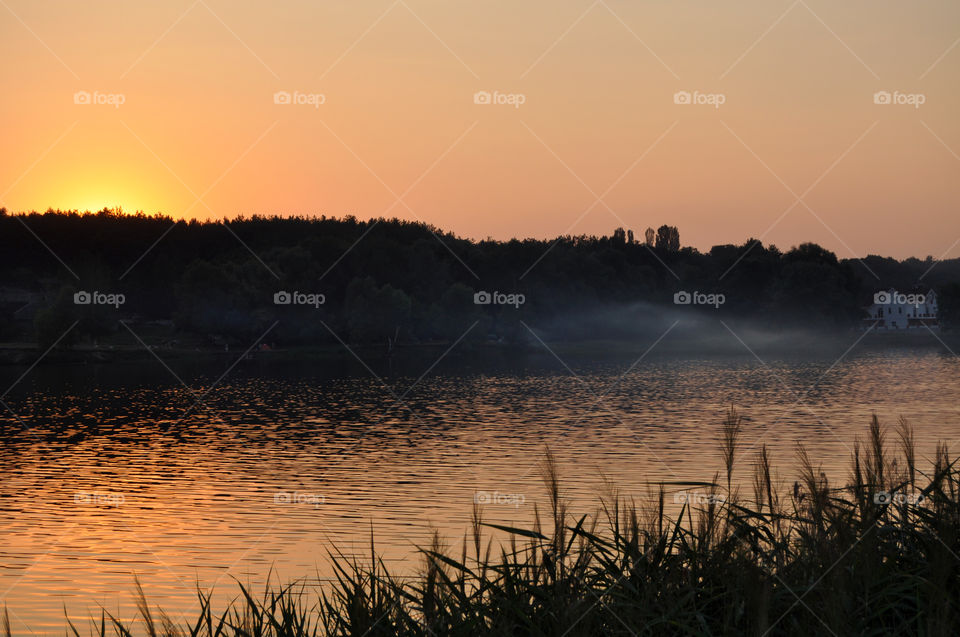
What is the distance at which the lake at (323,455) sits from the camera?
26516 millimetres

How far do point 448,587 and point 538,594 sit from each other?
1.00 meters

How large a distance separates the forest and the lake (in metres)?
34.0

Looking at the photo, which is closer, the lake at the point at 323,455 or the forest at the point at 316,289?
the lake at the point at 323,455

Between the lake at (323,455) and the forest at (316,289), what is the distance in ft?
112

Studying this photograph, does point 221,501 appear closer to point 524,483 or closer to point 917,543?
point 524,483

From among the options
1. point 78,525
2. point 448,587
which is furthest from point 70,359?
point 448,587

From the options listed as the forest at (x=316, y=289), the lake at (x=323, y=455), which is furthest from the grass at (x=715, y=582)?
the forest at (x=316, y=289)

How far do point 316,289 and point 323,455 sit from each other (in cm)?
9959

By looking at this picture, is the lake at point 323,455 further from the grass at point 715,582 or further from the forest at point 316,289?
the forest at point 316,289

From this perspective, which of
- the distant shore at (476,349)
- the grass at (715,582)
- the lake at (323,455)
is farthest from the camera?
the distant shore at (476,349)

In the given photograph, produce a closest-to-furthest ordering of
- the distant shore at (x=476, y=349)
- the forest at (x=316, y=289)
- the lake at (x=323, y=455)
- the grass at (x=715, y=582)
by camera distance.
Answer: the grass at (x=715, y=582), the lake at (x=323, y=455), the distant shore at (x=476, y=349), the forest at (x=316, y=289)

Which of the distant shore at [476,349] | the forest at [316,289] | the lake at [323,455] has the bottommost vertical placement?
the lake at [323,455]

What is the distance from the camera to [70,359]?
128 m

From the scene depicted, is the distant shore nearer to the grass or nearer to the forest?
the forest
